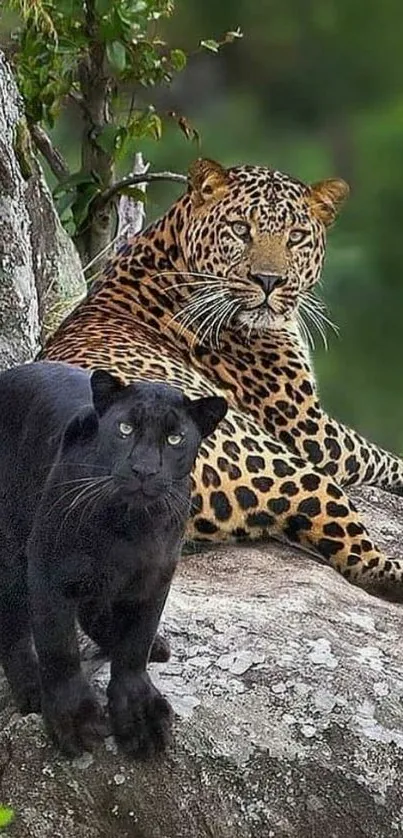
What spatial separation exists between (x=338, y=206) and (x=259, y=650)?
7.08ft

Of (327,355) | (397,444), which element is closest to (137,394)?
(327,355)

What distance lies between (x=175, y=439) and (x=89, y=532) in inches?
12.3

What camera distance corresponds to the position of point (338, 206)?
5137 mm

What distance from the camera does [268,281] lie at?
4.86m

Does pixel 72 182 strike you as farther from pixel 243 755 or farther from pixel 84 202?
pixel 243 755

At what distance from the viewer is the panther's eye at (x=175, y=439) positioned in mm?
2600

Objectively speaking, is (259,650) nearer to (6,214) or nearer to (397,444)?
(6,214)

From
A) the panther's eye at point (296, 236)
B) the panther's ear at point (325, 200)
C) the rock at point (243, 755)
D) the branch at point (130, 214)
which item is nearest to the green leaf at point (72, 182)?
the branch at point (130, 214)

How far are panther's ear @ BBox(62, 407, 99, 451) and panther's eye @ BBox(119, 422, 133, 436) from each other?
19cm

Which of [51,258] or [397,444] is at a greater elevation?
[51,258]

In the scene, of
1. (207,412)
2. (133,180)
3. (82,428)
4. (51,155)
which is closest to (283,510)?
(82,428)

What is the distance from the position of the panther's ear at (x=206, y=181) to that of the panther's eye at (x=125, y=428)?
2.60 meters

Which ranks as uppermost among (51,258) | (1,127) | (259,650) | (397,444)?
(1,127)

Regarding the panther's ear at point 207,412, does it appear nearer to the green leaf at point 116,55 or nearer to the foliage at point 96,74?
the foliage at point 96,74
